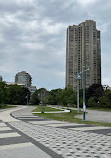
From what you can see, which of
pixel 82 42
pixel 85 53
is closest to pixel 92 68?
pixel 85 53

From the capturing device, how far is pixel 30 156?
541cm

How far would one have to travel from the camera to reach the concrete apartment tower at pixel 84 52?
106m

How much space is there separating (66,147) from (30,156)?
163 centimetres

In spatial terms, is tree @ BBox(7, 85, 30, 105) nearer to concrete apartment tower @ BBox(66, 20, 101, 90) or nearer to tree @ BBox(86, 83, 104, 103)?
concrete apartment tower @ BBox(66, 20, 101, 90)

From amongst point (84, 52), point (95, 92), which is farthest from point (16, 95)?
point (84, 52)

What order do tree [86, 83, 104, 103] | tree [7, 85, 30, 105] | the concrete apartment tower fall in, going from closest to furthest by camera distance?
1. tree [86, 83, 104, 103]
2. tree [7, 85, 30, 105]
3. the concrete apartment tower

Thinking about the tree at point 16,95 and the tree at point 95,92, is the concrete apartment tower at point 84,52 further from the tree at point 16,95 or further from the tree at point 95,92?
the tree at point 95,92

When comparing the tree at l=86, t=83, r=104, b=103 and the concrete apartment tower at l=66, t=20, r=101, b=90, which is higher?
the concrete apartment tower at l=66, t=20, r=101, b=90

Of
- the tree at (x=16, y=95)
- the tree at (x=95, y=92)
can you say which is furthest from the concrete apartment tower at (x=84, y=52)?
the tree at (x=95, y=92)

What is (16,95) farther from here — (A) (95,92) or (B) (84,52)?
(B) (84,52)

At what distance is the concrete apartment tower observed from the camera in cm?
10550

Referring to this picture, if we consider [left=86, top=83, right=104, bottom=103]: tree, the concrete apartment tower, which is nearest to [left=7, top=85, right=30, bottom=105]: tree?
the concrete apartment tower

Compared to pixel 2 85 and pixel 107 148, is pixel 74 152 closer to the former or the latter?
pixel 107 148

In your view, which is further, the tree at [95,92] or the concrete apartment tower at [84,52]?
the concrete apartment tower at [84,52]
